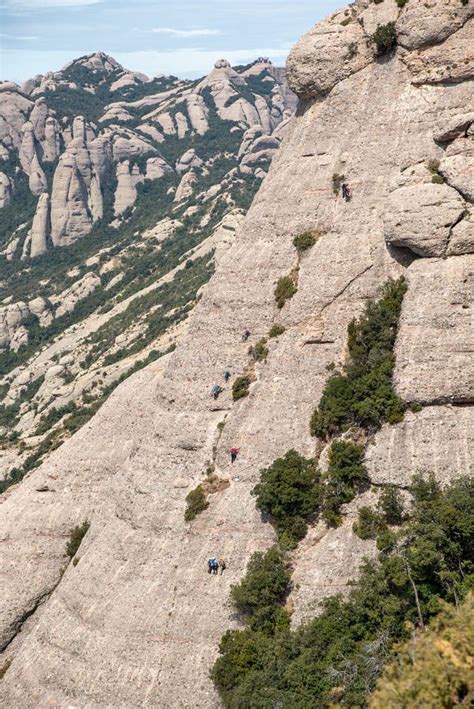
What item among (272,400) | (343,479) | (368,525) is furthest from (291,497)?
(272,400)

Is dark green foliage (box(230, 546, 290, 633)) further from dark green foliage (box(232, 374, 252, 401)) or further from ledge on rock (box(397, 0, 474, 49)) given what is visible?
ledge on rock (box(397, 0, 474, 49))

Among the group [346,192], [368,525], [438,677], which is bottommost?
[368,525]

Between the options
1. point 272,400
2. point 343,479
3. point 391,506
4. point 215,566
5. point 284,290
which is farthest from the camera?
point 284,290

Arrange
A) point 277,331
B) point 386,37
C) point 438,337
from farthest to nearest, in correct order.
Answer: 1. point 386,37
2. point 277,331
3. point 438,337

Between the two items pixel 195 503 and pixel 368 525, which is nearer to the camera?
pixel 368 525

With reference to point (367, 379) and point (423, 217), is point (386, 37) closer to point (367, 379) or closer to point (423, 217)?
point (423, 217)

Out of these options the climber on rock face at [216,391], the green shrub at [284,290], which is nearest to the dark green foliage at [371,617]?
the climber on rock face at [216,391]

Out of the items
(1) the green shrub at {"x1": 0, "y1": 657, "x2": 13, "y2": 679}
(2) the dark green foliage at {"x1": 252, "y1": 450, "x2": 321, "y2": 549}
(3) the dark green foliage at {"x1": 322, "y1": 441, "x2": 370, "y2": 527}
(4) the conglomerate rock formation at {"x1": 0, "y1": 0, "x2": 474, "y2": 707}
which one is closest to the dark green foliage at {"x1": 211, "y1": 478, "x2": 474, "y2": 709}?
(4) the conglomerate rock formation at {"x1": 0, "y1": 0, "x2": 474, "y2": 707}
